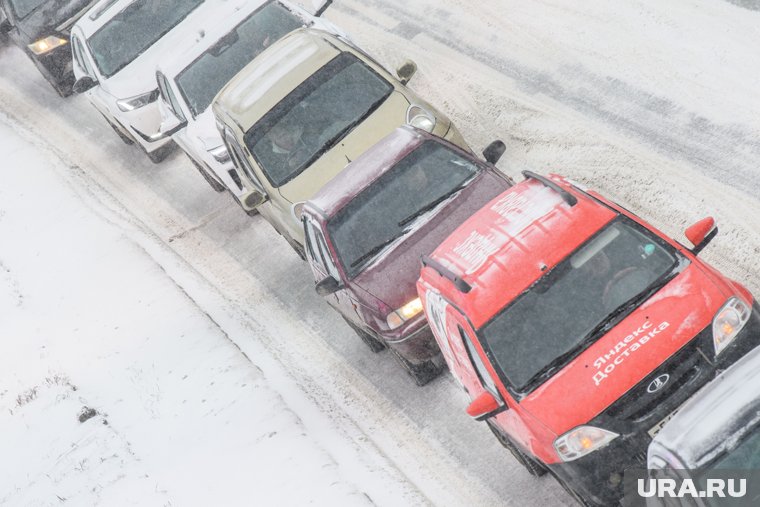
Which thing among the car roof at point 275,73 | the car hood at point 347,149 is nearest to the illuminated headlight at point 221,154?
the car roof at point 275,73

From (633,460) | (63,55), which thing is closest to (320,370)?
(633,460)

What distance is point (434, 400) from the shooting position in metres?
10.0

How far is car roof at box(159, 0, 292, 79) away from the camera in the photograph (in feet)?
44.9

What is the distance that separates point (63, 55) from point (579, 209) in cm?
1273

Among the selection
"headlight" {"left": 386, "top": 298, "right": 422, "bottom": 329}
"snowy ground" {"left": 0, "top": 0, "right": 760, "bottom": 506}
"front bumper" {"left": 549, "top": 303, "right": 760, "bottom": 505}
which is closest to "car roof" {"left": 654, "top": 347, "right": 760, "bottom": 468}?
"front bumper" {"left": 549, "top": 303, "right": 760, "bottom": 505}

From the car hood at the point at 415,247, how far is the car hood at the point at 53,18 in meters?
10.6

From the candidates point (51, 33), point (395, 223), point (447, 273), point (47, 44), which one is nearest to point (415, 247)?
point (395, 223)

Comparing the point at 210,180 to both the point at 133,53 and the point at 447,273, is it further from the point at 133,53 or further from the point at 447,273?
the point at 447,273

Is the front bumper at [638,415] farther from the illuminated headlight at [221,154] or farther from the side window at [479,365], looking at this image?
the illuminated headlight at [221,154]

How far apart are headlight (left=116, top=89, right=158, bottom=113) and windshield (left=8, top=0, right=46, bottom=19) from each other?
475cm

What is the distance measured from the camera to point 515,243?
8.27m

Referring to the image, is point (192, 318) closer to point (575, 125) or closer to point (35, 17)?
point (575, 125)

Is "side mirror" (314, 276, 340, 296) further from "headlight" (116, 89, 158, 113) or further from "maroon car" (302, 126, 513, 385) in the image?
"headlight" (116, 89, 158, 113)

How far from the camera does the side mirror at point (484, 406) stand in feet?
26.0
